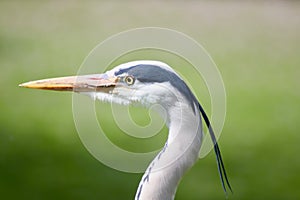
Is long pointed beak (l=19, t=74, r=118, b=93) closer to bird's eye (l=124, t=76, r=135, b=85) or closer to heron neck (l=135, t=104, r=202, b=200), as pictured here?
bird's eye (l=124, t=76, r=135, b=85)

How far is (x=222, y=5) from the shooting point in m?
4.67

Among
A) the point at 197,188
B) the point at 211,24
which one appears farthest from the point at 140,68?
the point at 211,24

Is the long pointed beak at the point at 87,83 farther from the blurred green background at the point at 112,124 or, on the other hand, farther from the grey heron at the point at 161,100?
the blurred green background at the point at 112,124

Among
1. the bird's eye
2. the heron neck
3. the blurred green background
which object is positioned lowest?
the blurred green background

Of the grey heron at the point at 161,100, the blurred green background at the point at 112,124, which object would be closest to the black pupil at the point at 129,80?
the grey heron at the point at 161,100

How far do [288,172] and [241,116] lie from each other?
54cm

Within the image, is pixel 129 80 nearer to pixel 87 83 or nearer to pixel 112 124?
pixel 87 83

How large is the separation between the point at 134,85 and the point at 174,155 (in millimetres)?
145

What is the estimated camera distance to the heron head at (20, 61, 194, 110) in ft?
4.02

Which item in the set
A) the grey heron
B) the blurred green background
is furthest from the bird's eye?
the blurred green background

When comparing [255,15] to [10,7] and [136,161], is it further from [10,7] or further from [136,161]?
[136,161]

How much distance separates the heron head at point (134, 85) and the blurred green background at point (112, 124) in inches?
46.8

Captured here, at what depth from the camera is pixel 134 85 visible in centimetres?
126

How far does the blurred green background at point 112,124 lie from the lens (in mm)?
2555
